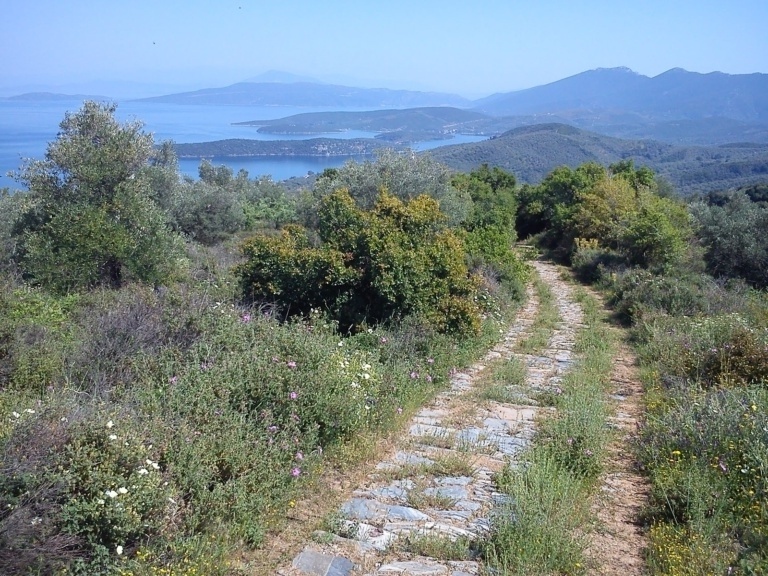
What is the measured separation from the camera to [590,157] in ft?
313

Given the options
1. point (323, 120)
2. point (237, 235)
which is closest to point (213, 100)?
point (323, 120)

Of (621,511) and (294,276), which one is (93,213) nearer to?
(294,276)

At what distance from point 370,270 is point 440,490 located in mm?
5587

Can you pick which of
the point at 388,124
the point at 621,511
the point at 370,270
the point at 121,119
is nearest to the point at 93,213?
the point at 121,119

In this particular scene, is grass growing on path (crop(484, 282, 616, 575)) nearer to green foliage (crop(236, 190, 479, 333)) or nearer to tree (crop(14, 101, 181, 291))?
green foliage (crop(236, 190, 479, 333))

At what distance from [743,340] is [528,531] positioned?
5.53 m

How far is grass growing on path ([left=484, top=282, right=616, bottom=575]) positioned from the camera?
386 centimetres

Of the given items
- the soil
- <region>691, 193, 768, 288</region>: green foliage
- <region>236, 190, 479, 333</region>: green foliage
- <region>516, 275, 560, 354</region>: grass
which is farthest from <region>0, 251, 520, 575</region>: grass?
<region>691, 193, 768, 288</region>: green foliage

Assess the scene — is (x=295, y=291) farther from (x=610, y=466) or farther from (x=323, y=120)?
(x=323, y=120)

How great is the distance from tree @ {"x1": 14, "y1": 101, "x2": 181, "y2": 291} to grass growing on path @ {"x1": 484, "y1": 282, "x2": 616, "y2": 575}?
10.4 m

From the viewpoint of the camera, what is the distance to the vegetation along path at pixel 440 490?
3949mm

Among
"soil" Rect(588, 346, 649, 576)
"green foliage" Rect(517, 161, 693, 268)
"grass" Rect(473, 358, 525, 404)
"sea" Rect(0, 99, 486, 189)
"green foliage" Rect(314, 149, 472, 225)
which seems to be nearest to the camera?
"soil" Rect(588, 346, 649, 576)

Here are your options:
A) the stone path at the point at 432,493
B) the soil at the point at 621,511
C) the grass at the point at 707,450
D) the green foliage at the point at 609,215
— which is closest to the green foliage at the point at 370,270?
the stone path at the point at 432,493

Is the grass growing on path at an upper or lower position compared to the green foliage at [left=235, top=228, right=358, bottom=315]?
lower
